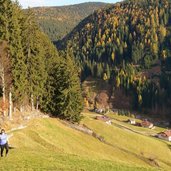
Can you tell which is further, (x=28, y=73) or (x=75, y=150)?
(x=28, y=73)

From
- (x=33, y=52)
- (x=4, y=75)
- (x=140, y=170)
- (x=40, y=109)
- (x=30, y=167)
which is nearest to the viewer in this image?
(x=30, y=167)

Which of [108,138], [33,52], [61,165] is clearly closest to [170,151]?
[108,138]

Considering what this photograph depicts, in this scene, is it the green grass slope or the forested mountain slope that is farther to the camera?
the forested mountain slope

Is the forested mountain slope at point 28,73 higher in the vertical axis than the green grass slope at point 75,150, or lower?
higher

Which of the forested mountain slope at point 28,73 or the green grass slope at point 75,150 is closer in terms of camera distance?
the green grass slope at point 75,150

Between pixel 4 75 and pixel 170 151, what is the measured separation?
128 feet

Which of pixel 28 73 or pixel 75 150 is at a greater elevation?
pixel 28 73

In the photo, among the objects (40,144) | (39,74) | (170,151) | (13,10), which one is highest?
(13,10)

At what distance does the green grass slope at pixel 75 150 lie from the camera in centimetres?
2953

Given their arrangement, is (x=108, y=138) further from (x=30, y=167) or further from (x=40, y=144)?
(x=30, y=167)

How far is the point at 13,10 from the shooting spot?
56.0 metres

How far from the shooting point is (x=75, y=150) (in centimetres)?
5112

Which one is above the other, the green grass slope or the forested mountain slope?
the forested mountain slope

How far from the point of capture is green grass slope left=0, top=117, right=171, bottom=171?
29.5m
